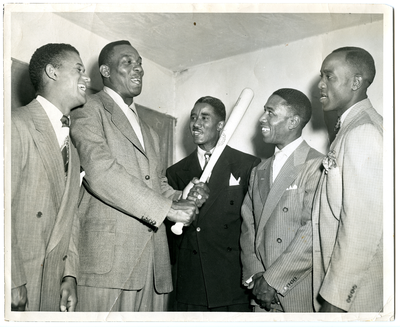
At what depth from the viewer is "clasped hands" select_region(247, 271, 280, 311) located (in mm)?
1392

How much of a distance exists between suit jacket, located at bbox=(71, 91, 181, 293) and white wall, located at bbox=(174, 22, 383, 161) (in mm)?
404

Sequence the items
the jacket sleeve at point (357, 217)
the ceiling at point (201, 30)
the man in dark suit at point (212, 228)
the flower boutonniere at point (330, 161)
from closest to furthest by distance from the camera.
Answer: the jacket sleeve at point (357, 217) → the flower boutonniere at point (330, 161) → the ceiling at point (201, 30) → the man in dark suit at point (212, 228)

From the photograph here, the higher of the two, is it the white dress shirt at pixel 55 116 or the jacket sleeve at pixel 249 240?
the white dress shirt at pixel 55 116

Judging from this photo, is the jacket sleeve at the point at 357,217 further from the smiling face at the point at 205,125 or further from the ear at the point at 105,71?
the ear at the point at 105,71

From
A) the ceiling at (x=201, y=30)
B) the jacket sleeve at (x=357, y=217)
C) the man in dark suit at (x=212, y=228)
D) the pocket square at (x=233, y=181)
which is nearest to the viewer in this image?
the jacket sleeve at (x=357, y=217)

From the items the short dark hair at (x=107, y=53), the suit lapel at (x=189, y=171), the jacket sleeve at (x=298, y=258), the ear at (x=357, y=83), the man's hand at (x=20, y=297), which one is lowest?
the man's hand at (x=20, y=297)

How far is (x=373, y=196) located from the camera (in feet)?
4.25

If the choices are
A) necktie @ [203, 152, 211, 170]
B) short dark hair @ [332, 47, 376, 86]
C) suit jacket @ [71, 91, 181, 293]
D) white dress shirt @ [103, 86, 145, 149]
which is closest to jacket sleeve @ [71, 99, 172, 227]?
suit jacket @ [71, 91, 181, 293]

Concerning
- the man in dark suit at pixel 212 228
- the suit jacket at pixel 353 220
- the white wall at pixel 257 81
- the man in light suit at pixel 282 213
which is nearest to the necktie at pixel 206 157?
the man in dark suit at pixel 212 228

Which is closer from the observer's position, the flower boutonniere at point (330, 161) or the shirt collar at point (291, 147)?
the flower boutonniere at point (330, 161)

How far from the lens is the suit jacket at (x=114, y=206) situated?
1307 mm

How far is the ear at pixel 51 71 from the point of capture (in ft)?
4.38

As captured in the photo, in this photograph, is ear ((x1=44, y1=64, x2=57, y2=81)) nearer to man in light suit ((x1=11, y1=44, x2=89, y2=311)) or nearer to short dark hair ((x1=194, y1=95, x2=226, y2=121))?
man in light suit ((x1=11, y1=44, x2=89, y2=311))
